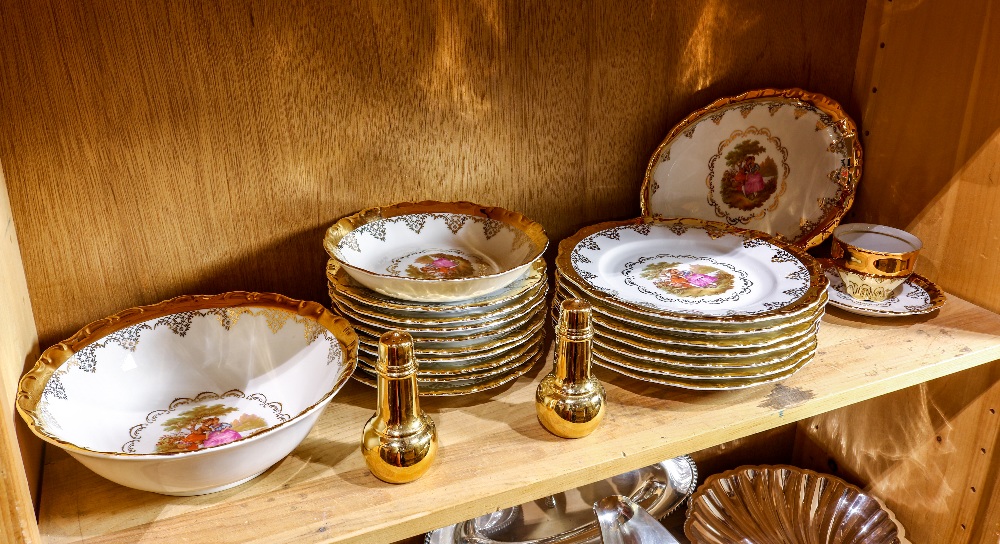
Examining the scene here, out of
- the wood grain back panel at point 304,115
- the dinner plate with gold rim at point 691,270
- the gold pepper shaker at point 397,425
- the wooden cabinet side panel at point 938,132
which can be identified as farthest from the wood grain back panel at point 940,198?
the gold pepper shaker at point 397,425

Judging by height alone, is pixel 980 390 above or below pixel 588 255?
below

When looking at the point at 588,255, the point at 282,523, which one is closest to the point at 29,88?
the point at 282,523

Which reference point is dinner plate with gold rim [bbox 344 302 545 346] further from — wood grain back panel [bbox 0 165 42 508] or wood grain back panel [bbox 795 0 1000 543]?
wood grain back panel [bbox 795 0 1000 543]

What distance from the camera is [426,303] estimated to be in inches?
27.1

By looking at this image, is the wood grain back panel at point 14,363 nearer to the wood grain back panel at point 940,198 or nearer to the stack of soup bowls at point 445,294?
the stack of soup bowls at point 445,294

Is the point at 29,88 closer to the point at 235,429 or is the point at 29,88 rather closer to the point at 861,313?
the point at 235,429

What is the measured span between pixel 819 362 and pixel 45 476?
2.45 ft

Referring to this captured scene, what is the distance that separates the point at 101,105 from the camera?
695mm

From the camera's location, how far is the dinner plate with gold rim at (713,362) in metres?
0.70

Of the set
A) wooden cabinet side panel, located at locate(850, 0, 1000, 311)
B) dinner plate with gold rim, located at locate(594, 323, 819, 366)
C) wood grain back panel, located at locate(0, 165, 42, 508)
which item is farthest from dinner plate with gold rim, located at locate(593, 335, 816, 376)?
wood grain back panel, located at locate(0, 165, 42, 508)

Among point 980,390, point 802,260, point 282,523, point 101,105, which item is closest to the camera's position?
point 282,523

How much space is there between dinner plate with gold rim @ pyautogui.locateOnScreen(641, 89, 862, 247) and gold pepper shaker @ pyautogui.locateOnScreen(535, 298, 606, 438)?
1.15 ft

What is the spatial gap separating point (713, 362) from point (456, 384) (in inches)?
9.6

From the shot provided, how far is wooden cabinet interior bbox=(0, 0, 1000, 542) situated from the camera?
69cm
